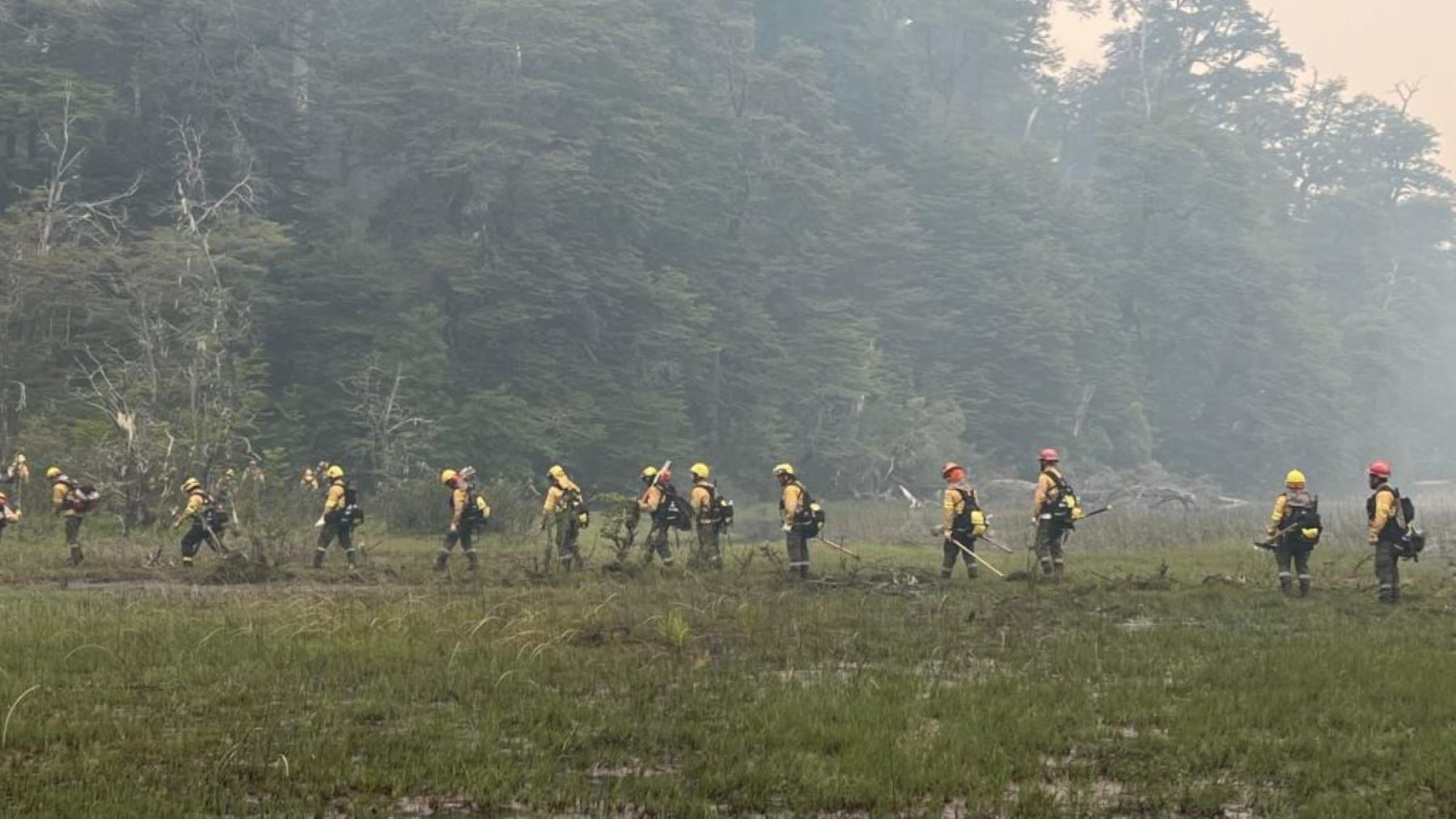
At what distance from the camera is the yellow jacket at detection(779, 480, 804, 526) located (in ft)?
67.2

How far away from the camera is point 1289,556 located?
18250 mm

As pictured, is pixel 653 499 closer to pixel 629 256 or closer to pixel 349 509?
pixel 349 509

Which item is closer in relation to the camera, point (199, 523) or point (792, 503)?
point (792, 503)

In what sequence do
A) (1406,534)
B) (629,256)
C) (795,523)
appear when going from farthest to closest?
(629,256) → (795,523) → (1406,534)

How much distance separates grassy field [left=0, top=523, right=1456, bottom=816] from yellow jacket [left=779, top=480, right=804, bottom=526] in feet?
11.3

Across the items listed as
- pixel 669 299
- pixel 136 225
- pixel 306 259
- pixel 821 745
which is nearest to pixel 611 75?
pixel 669 299

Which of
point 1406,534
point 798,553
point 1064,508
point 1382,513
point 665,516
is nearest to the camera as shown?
point 1406,534

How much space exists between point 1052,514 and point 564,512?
8.33 m

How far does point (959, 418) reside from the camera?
57531 millimetres

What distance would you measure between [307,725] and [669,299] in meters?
40.9

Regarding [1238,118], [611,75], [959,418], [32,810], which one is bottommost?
[32,810]

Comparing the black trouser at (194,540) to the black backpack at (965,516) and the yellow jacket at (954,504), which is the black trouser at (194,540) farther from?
the black backpack at (965,516)

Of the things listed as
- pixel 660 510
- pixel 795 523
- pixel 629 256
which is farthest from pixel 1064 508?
pixel 629 256

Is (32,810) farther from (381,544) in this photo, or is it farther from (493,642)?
(381,544)
